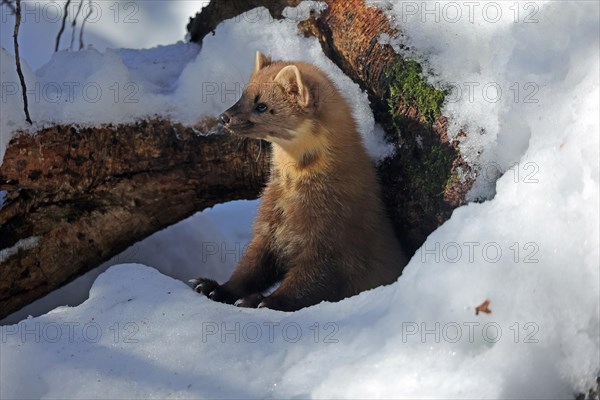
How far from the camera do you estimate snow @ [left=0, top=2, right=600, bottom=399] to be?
5.44 feet

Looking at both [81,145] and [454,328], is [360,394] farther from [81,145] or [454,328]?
[81,145]

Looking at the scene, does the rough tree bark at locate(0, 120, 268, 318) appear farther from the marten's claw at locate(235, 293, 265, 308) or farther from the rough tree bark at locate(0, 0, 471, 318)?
the marten's claw at locate(235, 293, 265, 308)

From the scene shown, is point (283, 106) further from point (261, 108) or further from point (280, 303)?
point (280, 303)

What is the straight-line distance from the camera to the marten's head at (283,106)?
9.87 feet

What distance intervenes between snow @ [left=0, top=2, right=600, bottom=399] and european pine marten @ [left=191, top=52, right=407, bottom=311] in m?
0.56

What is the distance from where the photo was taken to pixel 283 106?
3.06 m

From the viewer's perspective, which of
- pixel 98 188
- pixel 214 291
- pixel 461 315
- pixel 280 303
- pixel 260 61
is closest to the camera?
pixel 461 315

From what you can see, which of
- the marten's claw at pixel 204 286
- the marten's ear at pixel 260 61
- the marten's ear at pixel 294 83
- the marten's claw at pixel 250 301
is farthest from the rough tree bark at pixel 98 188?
the marten's claw at pixel 250 301

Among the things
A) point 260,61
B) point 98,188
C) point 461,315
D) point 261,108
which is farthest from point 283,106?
point 461,315

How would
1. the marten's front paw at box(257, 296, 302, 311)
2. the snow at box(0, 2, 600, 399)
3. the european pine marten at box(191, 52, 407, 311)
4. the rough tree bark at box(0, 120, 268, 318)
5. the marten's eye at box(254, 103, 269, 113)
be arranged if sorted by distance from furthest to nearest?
1. the rough tree bark at box(0, 120, 268, 318)
2. the marten's eye at box(254, 103, 269, 113)
3. the european pine marten at box(191, 52, 407, 311)
4. the marten's front paw at box(257, 296, 302, 311)
5. the snow at box(0, 2, 600, 399)

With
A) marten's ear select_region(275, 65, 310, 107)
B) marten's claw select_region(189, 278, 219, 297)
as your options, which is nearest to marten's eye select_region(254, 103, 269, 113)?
marten's ear select_region(275, 65, 310, 107)

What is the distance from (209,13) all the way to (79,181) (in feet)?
3.76

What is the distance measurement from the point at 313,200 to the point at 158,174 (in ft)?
2.86

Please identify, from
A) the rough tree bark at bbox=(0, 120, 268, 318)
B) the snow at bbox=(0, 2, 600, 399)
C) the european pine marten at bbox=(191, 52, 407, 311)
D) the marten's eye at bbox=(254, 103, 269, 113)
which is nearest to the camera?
the snow at bbox=(0, 2, 600, 399)
